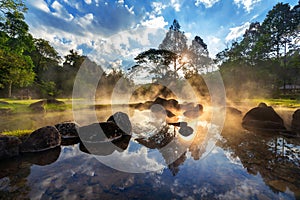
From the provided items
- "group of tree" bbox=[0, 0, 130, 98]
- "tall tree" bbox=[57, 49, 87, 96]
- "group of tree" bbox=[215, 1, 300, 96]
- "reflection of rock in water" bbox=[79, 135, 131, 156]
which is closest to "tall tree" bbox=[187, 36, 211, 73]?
"group of tree" bbox=[215, 1, 300, 96]

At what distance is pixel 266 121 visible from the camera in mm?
9242

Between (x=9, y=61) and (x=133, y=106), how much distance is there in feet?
48.5

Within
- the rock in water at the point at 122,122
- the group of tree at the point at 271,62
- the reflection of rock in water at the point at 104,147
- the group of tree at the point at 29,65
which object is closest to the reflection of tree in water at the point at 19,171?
the reflection of rock in water at the point at 104,147

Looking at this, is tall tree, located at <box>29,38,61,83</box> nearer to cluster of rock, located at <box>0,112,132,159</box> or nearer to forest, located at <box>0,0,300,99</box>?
forest, located at <box>0,0,300,99</box>

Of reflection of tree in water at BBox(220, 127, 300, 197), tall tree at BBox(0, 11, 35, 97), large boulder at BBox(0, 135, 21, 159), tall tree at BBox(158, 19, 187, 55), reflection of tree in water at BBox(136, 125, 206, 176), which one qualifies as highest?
tall tree at BBox(158, 19, 187, 55)

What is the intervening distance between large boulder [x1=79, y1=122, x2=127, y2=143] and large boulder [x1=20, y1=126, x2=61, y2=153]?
1.06 m

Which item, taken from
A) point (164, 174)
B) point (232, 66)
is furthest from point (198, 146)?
point (232, 66)

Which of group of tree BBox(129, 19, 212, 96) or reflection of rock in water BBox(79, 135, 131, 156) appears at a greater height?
group of tree BBox(129, 19, 212, 96)

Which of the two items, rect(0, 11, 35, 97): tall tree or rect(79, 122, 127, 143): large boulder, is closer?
rect(79, 122, 127, 143): large boulder

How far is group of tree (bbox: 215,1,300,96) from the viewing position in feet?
103

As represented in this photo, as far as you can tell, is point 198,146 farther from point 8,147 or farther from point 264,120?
point 8,147

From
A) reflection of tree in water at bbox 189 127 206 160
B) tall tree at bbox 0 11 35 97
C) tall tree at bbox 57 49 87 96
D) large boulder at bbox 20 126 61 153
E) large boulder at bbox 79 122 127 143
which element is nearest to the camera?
reflection of tree in water at bbox 189 127 206 160

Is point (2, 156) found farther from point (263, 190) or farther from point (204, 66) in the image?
point (204, 66)

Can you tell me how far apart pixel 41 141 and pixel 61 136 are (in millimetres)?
1576
